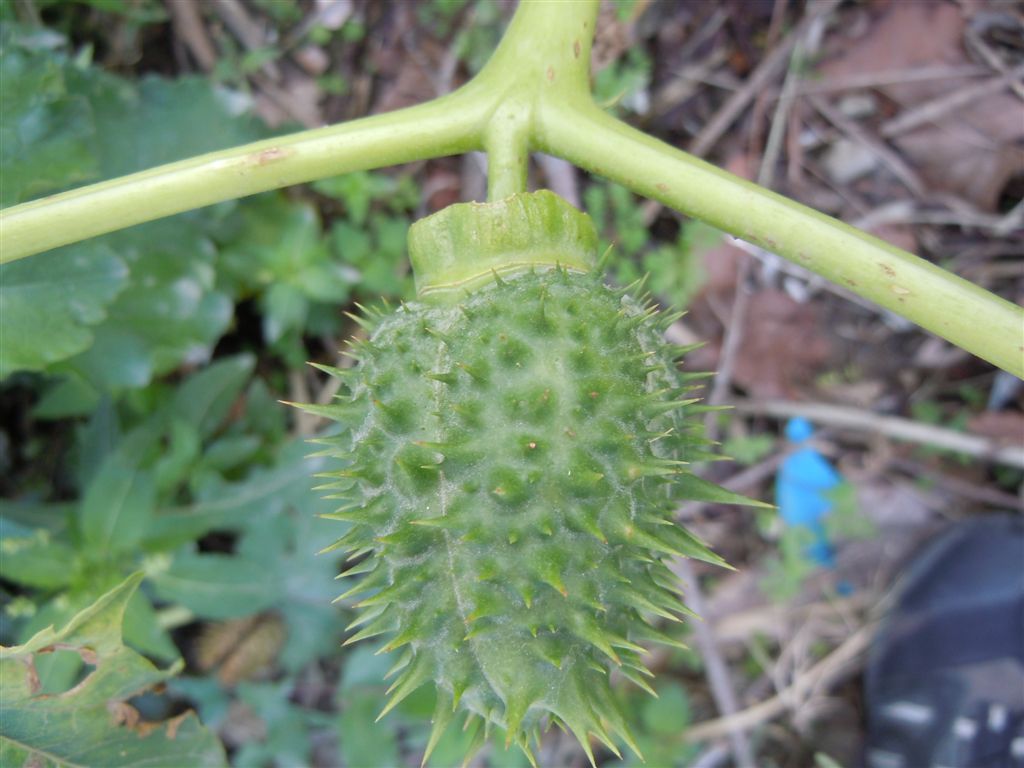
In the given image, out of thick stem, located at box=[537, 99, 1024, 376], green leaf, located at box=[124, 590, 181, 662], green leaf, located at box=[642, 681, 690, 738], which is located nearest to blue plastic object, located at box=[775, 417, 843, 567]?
green leaf, located at box=[642, 681, 690, 738]

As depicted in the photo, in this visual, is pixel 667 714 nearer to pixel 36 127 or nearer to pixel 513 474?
pixel 513 474

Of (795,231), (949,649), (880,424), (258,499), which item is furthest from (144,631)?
(949,649)

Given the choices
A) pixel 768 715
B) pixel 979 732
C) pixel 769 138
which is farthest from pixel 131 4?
pixel 979 732

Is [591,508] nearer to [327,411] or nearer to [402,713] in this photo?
[327,411]

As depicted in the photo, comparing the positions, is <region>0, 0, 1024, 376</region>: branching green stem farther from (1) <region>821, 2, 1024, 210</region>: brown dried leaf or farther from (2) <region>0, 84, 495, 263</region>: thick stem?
(1) <region>821, 2, 1024, 210</region>: brown dried leaf

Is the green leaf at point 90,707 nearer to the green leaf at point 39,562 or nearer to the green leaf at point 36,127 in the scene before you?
the green leaf at point 39,562
